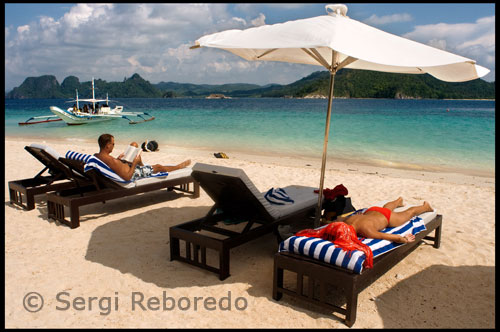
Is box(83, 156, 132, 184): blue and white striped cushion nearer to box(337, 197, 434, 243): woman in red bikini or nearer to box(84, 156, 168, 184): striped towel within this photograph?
box(84, 156, 168, 184): striped towel

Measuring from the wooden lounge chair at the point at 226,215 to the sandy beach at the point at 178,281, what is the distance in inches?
7.2

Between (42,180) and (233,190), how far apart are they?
11.6ft

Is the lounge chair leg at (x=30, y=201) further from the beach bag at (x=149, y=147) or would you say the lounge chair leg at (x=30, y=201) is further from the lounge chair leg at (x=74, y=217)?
the beach bag at (x=149, y=147)

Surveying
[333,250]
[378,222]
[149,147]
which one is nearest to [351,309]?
[333,250]

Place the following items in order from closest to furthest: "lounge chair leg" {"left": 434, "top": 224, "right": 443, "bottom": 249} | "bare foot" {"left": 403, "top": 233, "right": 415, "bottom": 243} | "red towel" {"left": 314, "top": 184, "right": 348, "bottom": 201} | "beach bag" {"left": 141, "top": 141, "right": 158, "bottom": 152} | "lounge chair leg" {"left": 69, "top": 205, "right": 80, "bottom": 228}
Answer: "bare foot" {"left": 403, "top": 233, "right": 415, "bottom": 243} < "lounge chair leg" {"left": 434, "top": 224, "right": 443, "bottom": 249} < "red towel" {"left": 314, "top": 184, "right": 348, "bottom": 201} < "lounge chair leg" {"left": 69, "top": 205, "right": 80, "bottom": 228} < "beach bag" {"left": 141, "top": 141, "right": 158, "bottom": 152}

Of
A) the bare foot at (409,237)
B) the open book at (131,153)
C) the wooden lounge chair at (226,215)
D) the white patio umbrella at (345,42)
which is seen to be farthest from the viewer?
the open book at (131,153)

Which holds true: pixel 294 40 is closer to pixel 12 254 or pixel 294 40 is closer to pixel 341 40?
pixel 341 40

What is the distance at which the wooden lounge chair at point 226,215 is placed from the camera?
11.4ft

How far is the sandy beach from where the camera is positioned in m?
2.83

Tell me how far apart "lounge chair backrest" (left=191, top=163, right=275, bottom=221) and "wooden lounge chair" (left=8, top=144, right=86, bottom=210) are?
83.4 inches

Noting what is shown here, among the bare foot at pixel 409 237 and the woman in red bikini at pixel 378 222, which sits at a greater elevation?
the woman in red bikini at pixel 378 222

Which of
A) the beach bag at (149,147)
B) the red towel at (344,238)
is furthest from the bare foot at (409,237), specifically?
the beach bag at (149,147)

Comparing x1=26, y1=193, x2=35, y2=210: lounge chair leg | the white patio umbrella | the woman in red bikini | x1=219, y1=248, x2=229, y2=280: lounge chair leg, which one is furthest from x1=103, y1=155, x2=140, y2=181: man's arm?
the woman in red bikini

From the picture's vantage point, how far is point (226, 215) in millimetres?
4188
